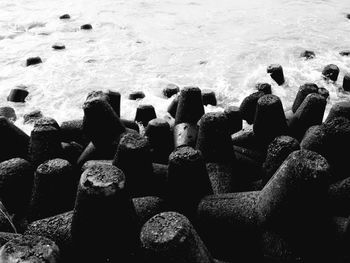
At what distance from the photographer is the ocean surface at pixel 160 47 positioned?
13.5ft

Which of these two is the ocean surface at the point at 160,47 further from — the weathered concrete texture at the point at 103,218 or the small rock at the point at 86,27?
the weathered concrete texture at the point at 103,218

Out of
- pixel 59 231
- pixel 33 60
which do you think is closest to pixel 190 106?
pixel 59 231

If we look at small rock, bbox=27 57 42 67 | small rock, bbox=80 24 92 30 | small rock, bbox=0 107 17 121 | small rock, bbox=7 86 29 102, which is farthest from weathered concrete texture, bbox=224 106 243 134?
small rock, bbox=80 24 92 30

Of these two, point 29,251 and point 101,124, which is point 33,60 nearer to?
point 101,124

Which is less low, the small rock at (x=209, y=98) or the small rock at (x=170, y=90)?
the small rock at (x=209, y=98)

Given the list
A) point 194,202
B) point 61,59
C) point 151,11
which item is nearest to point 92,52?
point 61,59

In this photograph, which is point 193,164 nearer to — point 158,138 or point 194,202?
point 194,202

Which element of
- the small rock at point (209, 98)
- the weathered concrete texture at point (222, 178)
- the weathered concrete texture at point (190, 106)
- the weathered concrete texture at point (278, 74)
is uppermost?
the weathered concrete texture at point (190, 106)

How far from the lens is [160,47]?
5164mm

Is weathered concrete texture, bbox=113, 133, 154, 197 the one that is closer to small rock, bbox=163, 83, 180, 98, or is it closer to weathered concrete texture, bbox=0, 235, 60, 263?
weathered concrete texture, bbox=0, 235, 60, 263

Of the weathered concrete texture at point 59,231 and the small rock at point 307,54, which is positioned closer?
the weathered concrete texture at point 59,231

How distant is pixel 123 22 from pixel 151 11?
728mm

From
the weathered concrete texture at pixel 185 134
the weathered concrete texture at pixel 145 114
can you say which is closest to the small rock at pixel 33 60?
the weathered concrete texture at pixel 145 114

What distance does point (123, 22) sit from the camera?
6.02m
